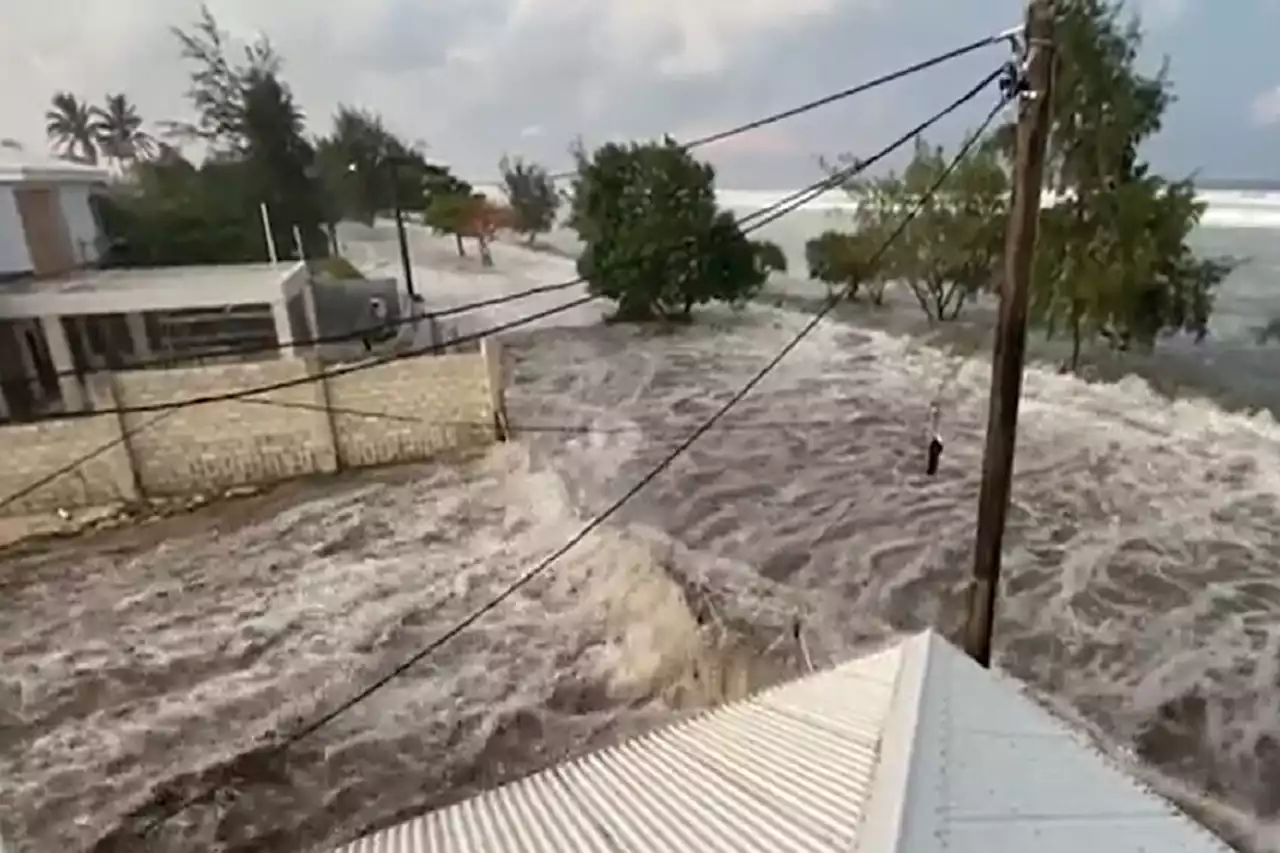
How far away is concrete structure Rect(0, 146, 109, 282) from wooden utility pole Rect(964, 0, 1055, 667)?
525 centimetres

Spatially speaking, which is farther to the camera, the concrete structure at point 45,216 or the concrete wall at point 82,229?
the concrete wall at point 82,229

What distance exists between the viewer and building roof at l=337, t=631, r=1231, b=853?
1.16m

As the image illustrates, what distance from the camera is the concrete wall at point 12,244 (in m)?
5.13

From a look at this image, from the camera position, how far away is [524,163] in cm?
548

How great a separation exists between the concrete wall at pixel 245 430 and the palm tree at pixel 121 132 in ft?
4.58

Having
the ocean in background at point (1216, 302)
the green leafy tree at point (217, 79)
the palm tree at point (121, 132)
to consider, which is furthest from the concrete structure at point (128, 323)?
the ocean in background at point (1216, 302)

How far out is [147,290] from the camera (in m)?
4.91

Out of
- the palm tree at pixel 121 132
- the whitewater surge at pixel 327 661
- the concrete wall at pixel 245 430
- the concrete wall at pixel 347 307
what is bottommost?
the whitewater surge at pixel 327 661

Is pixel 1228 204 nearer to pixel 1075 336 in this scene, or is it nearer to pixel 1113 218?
pixel 1113 218

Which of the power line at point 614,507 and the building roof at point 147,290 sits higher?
the building roof at point 147,290

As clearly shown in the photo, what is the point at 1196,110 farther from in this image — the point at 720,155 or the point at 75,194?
the point at 75,194

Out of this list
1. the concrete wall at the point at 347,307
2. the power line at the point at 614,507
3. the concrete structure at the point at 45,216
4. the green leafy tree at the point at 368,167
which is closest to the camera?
the power line at the point at 614,507

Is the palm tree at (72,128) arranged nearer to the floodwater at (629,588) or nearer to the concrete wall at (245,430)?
the concrete wall at (245,430)

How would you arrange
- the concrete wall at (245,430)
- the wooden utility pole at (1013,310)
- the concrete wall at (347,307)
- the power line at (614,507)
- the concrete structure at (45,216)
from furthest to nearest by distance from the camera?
the concrete wall at (347,307)
the concrete structure at (45,216)
the concrete wall at (245,430)
the power line at (614,507)
the wooden utility pole at (1013,310)
